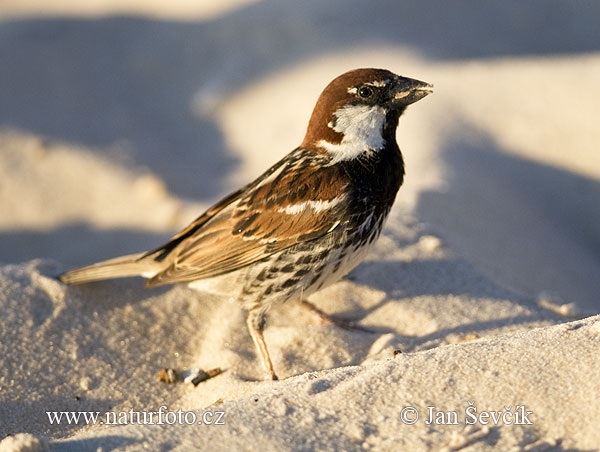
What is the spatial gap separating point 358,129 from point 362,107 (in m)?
0.12

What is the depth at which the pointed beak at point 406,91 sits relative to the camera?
13.6 ft

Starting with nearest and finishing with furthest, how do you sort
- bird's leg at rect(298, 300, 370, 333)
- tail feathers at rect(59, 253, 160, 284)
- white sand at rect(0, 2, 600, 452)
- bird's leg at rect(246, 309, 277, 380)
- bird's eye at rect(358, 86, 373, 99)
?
white sand at rect(0, 2, 600, 452) → bird's leg at rect(246, 309, 277, 380) → bird's eye at rect(358, 86, 373, 99) → bird's leg at rect(298, 300, 370, 333) → tail feathers at rect(59, 253, 160, 284)

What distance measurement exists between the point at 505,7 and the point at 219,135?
133 inches

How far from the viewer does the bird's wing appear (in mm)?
3994

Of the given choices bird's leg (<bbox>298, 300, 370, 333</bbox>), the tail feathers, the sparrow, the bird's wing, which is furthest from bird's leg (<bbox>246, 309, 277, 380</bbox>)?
the tail feathers

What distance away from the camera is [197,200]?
253 inches

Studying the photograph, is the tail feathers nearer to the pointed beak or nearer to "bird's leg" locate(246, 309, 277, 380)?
"bird's leg" locate(246, 309, 277, 380)

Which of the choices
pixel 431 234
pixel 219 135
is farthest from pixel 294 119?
pixel 431 234

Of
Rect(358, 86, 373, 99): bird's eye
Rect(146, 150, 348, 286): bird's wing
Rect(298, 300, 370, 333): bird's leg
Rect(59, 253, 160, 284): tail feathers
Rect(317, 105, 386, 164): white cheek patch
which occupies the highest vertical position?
Rect(358, 86, 373, 99): bird's eye

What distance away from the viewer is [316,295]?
15.5ft

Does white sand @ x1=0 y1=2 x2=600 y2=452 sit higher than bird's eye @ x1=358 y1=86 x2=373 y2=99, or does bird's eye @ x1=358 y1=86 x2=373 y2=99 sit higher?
bird's eye @ x1=358 y1=86 x2=373 y2=99

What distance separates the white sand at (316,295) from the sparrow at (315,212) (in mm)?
323

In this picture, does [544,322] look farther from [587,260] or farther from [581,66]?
[581,66]

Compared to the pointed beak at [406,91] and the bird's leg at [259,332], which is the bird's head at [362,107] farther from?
the bird's leg at [259,332]
